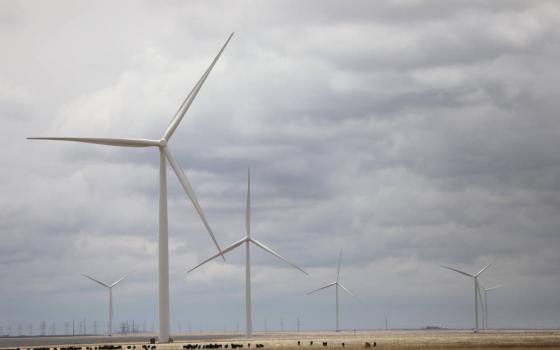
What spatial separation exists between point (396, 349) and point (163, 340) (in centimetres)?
3153

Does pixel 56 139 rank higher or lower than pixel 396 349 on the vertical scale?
higher

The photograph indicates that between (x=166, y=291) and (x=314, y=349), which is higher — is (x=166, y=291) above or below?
above

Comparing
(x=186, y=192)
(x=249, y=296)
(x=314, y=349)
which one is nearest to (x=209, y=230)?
(x=186, y=192)

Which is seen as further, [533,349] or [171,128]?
[171,128]

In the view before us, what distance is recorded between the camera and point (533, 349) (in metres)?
86.7

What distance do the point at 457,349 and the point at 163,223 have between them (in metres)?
35.7

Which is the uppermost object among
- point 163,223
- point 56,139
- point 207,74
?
point 207,74

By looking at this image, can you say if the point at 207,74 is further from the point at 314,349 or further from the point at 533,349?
the point at 533,349

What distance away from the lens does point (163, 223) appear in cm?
10344

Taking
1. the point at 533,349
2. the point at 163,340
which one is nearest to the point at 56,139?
the point at 163,340

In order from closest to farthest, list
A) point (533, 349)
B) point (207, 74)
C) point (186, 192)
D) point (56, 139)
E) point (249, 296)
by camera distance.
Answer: point (533, 349), point (56, 139), point (186, 192), point (207, 74), point (249, 296)

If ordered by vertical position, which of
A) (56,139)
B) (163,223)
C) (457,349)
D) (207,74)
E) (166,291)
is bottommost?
(457,349)

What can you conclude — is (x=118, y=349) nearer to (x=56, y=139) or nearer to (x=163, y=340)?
(x=163, y=340)

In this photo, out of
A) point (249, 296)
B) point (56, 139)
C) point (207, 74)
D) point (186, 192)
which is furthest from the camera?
point (249, 296)
